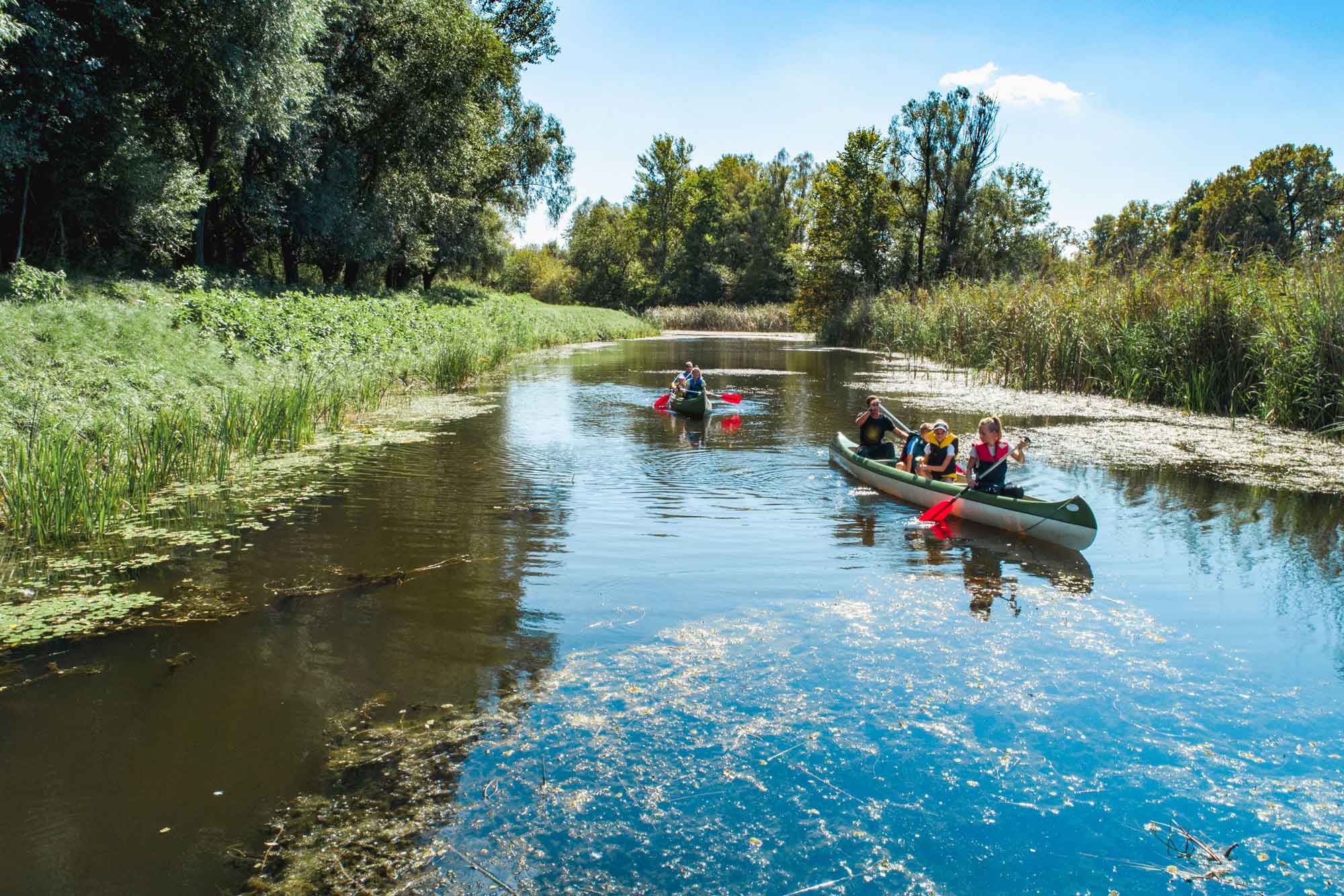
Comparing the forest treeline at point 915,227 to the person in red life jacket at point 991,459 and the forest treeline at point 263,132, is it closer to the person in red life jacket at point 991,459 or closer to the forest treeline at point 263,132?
the forest treeline at point 263,132

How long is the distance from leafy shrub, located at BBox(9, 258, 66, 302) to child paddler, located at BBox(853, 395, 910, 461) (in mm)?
11792

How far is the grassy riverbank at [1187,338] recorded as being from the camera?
13039 mm

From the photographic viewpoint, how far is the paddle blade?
9180 mm

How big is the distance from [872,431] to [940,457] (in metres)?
1.71

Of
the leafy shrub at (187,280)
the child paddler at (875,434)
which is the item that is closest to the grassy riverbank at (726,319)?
the leafy shrub at (187,280)

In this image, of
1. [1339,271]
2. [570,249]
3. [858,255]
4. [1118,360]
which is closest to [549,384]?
[1118,360]

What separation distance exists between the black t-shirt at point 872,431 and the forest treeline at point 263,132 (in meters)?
12.4

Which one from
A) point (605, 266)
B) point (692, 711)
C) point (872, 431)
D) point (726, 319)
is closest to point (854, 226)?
point (726, 319)

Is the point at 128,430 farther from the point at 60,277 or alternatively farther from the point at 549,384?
the point at 549,384

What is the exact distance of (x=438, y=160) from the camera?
28.7 metres

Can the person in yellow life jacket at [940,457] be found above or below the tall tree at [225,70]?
below

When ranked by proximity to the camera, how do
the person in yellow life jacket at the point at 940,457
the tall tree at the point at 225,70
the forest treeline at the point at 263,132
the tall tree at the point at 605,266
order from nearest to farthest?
the person in yellow life jacket at the point at 940,457 < the forest treeline at the point at 263,132 < the tall tree at the point at 225,70 < the tall tree at the point at 605,266

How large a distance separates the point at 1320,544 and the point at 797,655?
6144mm

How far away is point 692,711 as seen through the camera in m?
4.80
